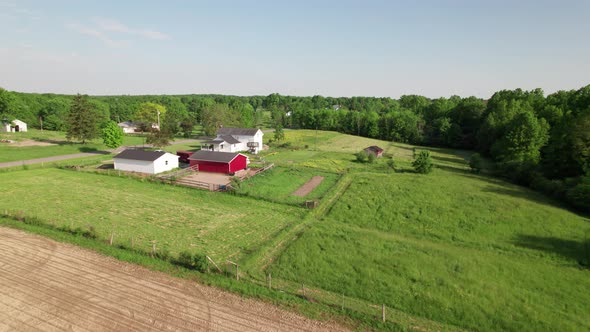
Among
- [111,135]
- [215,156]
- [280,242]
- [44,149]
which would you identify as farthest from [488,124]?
[44,149]

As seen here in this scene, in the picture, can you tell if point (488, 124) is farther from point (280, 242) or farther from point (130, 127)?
point (130, 127)

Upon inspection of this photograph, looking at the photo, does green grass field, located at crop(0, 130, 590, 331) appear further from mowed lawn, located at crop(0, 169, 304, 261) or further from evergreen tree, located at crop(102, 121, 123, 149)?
evergreen tree, located at crop(102, 121, 123, 149)

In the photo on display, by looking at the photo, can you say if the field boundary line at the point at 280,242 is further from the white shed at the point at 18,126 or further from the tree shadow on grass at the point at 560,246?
the white shed at the point at 18,126

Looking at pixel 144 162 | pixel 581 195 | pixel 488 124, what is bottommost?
pixel 144 162

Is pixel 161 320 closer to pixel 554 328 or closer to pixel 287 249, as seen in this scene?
pixel 287 249

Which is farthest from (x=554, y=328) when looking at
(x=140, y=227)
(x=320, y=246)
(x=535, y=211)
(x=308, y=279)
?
(x=140, y=227)
